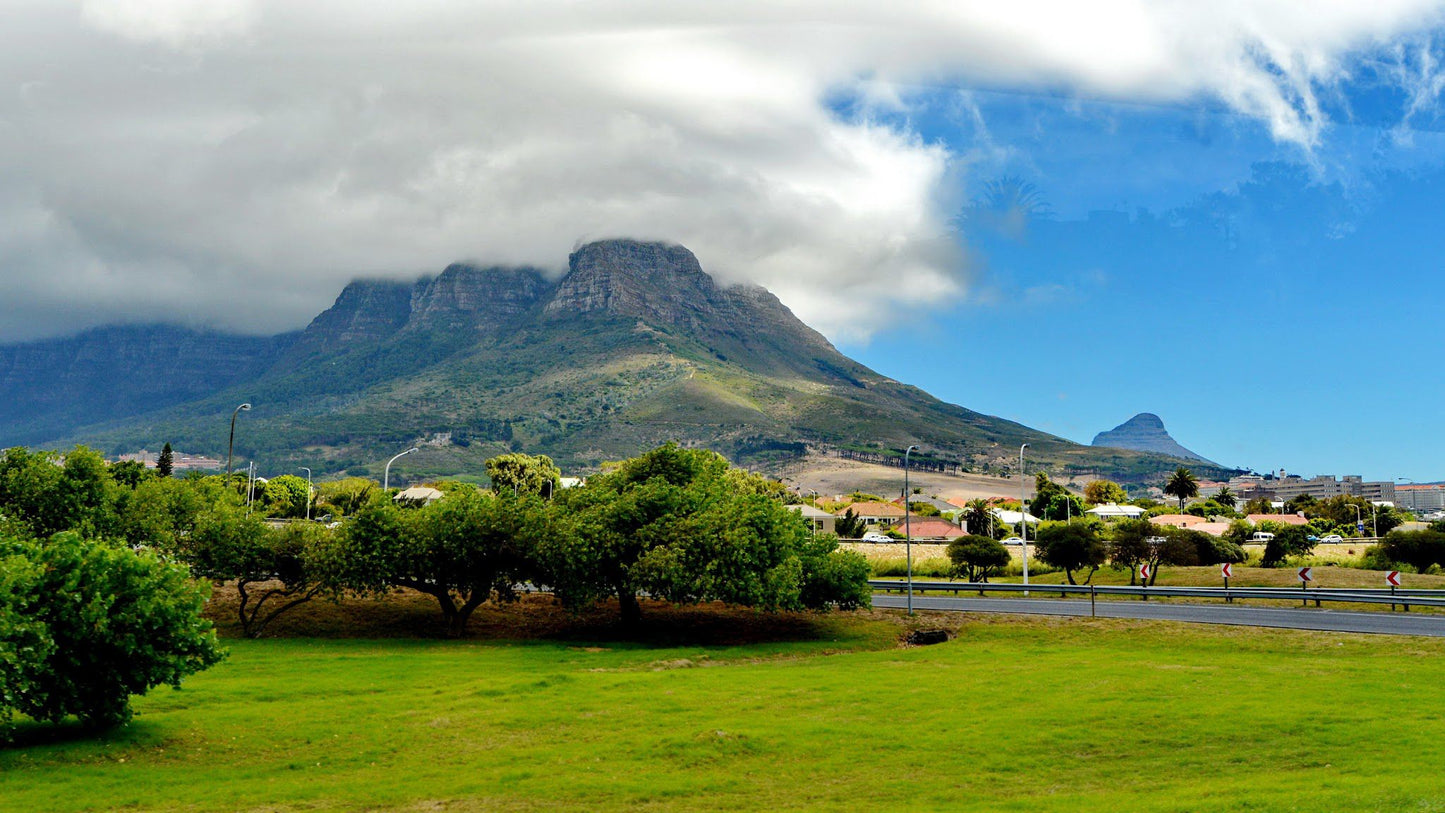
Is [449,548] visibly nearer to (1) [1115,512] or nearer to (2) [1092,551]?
(2) [1092,551]

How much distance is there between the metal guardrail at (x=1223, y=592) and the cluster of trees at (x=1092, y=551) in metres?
8.96

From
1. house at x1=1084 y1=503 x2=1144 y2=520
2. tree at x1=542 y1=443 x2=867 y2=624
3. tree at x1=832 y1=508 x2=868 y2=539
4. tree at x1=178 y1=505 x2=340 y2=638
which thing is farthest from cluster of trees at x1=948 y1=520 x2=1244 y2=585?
house at x1=1084 y1=503 x2=1144 y2=520

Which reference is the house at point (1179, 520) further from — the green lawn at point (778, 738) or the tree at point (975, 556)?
the green lawn at point (778, 738)

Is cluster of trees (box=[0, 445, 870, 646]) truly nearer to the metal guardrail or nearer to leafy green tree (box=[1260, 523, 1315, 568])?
the metal guardrail

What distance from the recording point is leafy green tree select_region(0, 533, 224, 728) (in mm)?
22391

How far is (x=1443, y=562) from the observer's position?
222ft

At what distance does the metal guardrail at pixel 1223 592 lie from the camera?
4731cm

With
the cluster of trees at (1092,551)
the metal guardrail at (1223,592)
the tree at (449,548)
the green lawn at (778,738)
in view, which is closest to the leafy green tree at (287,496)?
the tree at (449,548)

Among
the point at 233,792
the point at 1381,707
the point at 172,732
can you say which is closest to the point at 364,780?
the point at 233,792

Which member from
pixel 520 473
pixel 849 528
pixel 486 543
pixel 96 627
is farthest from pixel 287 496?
pixel 96 627

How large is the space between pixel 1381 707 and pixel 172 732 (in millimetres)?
29770

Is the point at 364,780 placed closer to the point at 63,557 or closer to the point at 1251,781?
the point at 63,557

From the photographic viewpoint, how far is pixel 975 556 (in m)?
71.6

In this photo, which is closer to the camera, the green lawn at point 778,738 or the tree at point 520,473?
the green lawn at point 778,738
